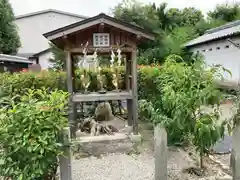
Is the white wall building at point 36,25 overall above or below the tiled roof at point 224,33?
above

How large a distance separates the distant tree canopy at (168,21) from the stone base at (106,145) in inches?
388

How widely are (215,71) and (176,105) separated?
81 centimetres

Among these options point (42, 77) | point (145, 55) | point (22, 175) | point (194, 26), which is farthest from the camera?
point (194, 26)

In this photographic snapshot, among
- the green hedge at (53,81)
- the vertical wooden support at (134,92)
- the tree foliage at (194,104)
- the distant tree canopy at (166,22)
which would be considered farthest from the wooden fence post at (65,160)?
the distant tree canopy at (166,22)

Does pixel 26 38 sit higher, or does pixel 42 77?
pixel 26 38

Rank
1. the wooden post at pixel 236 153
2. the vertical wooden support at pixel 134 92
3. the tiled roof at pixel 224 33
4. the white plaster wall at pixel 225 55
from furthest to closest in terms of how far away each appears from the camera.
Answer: the tiled roof at pixel 224 33 < the white plaster wall at pixel 225 55 < the vertical wooden support at pixel 134 92 < the wooden post at pixel 236 153

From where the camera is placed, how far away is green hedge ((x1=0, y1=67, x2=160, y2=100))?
17.0ft

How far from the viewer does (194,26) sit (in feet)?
65.1

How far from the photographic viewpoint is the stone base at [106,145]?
15.4 ft

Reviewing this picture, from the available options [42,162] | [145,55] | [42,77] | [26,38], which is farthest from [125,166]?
[26,38]

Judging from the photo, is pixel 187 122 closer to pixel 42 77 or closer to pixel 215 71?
pixel 215 71

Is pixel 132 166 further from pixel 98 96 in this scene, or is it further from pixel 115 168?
pixel 98 96

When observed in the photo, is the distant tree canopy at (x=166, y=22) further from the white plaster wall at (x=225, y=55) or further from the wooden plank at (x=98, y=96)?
the wooden plank at (x=98, y=96)

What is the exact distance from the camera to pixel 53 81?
5.82 meters
